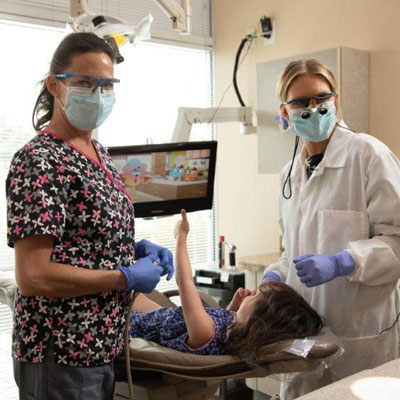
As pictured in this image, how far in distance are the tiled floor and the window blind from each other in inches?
67.2

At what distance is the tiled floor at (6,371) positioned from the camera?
3.27m

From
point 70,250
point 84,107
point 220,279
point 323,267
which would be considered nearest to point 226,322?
point 323,267

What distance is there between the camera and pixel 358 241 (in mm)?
1748

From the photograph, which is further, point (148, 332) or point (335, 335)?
point (148, 332)

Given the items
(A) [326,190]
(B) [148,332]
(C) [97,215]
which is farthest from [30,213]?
(A) [326,190]

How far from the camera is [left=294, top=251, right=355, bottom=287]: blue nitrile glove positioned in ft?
5.44

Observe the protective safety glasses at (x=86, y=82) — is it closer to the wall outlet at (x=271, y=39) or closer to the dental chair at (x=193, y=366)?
the dental chair at (x=193, y=366)

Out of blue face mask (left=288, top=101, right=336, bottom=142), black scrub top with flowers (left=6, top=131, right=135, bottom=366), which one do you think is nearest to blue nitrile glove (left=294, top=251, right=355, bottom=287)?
blue face mask (left=288, top=101, right=336, bottom=142)

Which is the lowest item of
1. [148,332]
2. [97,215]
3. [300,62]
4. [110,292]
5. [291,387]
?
[291,387]

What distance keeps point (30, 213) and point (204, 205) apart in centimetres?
108

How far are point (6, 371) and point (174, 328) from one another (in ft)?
5.95

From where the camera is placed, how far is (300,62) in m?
1.87

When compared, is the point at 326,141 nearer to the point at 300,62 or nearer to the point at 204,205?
the point at 300,62

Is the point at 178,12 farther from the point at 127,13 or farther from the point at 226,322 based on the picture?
the point at 127,13
